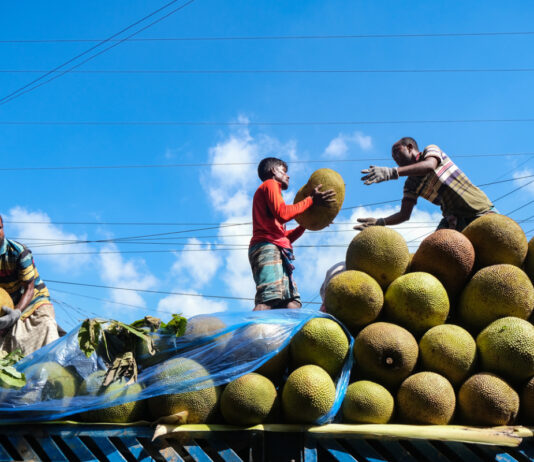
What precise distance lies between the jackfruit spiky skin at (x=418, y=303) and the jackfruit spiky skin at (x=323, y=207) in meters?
1.33

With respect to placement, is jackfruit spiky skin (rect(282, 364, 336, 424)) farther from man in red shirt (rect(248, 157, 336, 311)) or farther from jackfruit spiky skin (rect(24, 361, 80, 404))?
man in red shirt (rect(248, 157, 336, 311))

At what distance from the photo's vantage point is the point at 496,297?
3.46 metres

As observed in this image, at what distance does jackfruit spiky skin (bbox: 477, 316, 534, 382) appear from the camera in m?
3.15

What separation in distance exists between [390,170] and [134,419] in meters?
2.88

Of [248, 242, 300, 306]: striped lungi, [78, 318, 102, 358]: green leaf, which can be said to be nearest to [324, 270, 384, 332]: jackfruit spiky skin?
[248, 242, 300, 306]: striped lungi

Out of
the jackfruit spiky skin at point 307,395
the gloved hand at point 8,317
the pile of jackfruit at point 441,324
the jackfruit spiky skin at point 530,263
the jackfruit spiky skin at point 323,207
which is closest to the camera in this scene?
the jackfruit spiky skin at point 307,395

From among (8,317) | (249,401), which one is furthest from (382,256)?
(8,317)

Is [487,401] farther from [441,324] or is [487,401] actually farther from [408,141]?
[408,141]

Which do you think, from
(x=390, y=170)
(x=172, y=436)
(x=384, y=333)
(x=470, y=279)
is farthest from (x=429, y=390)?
(x=390, y=170)

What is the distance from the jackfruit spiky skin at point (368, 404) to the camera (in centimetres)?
304

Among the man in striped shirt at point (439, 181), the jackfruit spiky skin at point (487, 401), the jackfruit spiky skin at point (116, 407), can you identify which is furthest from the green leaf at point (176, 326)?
the man in striped shirt at point (439, 181)

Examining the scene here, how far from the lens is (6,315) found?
4.42 metres

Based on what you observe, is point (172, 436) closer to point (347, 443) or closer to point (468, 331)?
point (347, 443)

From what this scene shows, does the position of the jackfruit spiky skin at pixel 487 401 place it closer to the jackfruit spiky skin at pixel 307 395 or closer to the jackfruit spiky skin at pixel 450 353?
the jackfruit spiky skin at pixel 450 353
